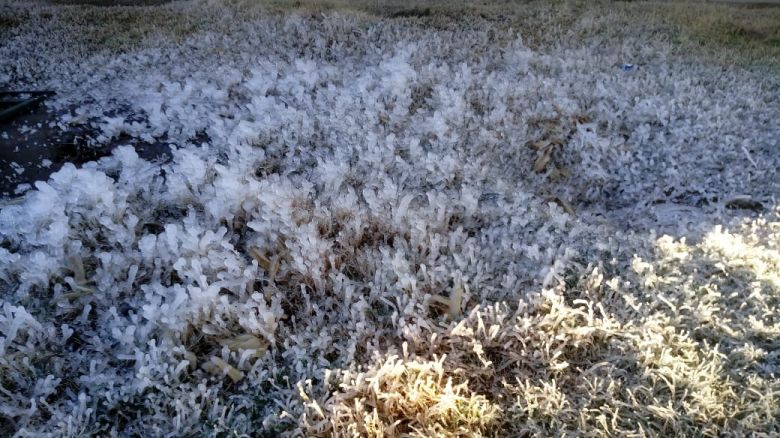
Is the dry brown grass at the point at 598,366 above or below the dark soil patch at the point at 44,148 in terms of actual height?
below

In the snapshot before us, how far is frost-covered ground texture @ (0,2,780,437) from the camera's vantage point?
134 inches

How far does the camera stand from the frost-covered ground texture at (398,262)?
341cm

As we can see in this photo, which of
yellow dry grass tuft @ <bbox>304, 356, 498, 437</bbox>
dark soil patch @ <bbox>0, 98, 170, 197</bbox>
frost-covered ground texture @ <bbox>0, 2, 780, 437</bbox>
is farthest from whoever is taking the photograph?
dark soil patch @ <bbox>0, 98, 170, 197</bbox>

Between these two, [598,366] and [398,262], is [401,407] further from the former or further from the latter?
[598,366]

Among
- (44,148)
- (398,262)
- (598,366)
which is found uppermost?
(44,148)

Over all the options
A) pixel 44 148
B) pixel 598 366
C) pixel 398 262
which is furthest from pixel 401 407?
pixel 44 148

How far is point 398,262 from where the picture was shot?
431 cm

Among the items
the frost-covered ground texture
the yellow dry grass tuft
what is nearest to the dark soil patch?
the frost-covered ground texture

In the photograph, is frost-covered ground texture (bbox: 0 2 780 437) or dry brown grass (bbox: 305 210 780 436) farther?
frost-covered ground texture (bbox: 0 2 780 437)

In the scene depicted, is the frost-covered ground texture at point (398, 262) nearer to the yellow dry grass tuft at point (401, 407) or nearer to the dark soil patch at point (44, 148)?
the yellow dry grass tuft at point (401, 407)

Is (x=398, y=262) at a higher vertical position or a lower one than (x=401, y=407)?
higher

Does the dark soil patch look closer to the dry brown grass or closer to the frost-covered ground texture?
the frost-covered ground texture

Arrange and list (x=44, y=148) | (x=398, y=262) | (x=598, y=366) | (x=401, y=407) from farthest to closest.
A: (x=44, y=148) → (x=398, y=262) → (x=598, y=366) → (x=401, y=407)

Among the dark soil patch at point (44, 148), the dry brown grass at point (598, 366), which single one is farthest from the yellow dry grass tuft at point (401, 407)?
the dark soil patch at point (44, 148)
